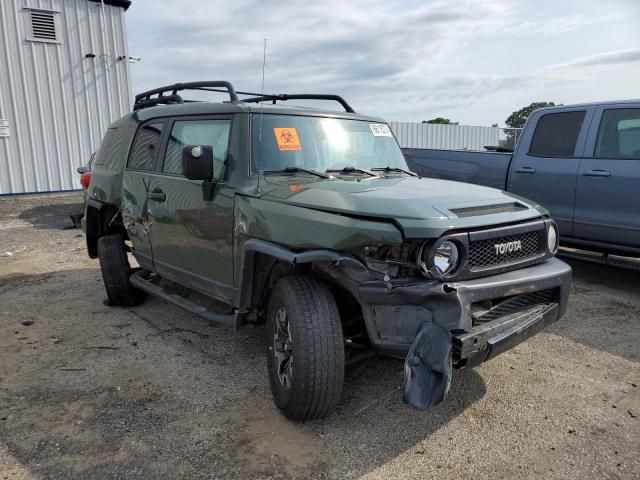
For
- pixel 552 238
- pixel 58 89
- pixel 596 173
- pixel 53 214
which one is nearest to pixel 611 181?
pixel 596 173

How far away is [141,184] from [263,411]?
2355 millimetres

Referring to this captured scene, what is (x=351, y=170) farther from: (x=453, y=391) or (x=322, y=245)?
(x=453, y=391)

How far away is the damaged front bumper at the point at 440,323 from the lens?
2.48m

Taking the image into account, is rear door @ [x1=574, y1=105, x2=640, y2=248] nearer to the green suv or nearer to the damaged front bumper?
the green suv

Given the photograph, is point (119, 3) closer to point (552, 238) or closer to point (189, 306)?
point (189, 306)

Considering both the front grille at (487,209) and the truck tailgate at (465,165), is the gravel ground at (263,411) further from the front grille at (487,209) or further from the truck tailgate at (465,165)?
the truck tailgate at (465,165)

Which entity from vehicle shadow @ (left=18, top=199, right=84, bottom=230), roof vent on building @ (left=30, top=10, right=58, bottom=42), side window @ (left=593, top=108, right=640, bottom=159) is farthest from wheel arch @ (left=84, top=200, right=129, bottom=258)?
roof vent on building @ (left=30, top=10, right=58, bottom=42)

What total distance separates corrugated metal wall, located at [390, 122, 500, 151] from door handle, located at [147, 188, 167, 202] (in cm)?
1305

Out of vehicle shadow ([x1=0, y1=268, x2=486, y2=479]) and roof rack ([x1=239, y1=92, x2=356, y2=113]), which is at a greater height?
roof rack ([x1=239, y1=92, x2=356, y2=113])

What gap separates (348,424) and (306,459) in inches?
16.2

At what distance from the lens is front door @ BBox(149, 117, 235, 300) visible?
139 inches

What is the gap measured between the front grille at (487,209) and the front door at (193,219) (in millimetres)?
1482

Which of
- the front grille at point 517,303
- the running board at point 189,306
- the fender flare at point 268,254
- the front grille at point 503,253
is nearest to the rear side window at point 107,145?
the running board at point 189,306

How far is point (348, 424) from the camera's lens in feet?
9.94
